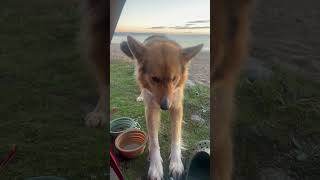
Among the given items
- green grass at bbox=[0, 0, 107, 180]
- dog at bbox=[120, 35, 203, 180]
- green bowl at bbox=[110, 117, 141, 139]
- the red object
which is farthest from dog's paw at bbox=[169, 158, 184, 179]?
the red object

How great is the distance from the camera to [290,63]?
6.25ft

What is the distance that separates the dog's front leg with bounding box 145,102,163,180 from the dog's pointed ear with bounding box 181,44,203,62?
34 cm

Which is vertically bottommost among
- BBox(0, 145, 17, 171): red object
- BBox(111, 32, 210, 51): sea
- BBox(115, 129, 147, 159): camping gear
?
Result: BBox(115, 129, 147, 159): camping gear

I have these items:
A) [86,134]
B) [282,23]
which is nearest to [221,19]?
[282,23]

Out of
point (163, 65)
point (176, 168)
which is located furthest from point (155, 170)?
point (163, 65)

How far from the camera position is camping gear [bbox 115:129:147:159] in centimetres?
212

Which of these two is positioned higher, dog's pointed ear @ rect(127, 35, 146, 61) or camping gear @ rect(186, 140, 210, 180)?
dog's pointed ear @ rect(127, 35, 146, 61)

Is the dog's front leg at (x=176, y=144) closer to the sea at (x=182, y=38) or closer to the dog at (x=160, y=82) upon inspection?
the dog at (x=160, y=82)

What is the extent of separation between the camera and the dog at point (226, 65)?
1.89m

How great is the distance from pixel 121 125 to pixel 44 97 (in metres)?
0.50

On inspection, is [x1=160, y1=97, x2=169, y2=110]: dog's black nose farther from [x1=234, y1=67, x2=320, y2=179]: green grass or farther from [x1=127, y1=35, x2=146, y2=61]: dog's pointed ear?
[x1=234, y1=67, x2=320, y2=179]: green grass

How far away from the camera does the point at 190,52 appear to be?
83.3 inches

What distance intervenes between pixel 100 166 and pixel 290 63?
3.65ft

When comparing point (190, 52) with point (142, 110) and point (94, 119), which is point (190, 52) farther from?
point (94, 119)
